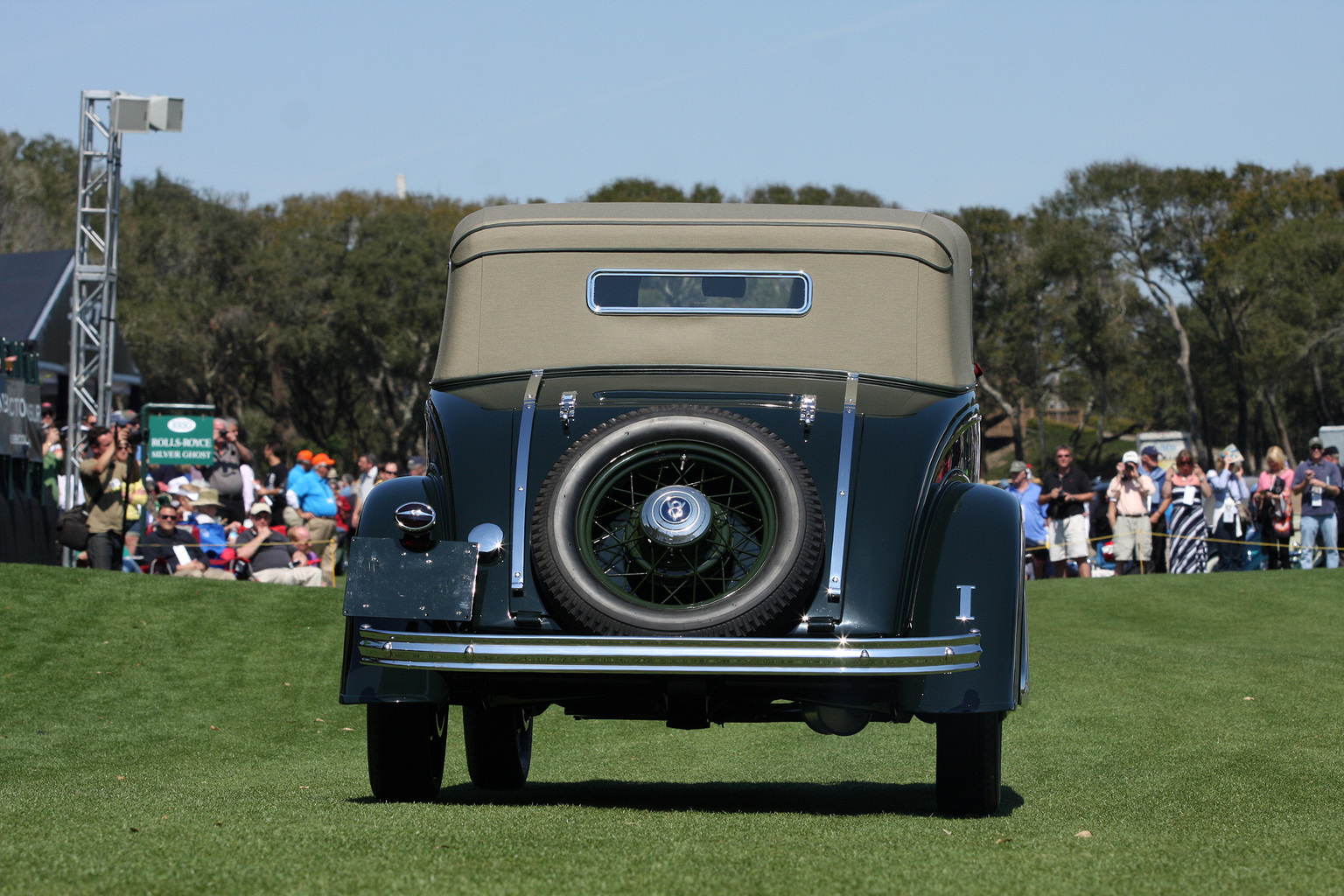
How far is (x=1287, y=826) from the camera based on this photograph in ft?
16.6

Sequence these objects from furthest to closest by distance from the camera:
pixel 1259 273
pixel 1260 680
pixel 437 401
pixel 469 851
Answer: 1. pixel 1259 273
2. pixel 1260 680
3. pixel 437 401
4. pixel 469 851

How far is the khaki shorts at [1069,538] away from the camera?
56.9 feet

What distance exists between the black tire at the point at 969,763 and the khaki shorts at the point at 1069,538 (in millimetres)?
12398

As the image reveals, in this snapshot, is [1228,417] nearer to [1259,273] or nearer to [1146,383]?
[1146,383]

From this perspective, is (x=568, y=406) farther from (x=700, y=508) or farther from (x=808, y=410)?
(x=808, y=410)

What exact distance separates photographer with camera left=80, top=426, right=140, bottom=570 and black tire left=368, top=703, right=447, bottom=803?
27.4 feet

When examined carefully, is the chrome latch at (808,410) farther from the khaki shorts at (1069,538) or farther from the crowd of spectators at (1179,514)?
the khaki shorts at (1069,538)

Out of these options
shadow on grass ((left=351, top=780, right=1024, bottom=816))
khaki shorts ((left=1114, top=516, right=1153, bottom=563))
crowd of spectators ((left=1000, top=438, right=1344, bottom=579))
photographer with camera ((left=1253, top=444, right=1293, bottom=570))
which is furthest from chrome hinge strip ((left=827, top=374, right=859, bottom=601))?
photographer with camera ((left=1253, top=444, right=1293, bottom=570))

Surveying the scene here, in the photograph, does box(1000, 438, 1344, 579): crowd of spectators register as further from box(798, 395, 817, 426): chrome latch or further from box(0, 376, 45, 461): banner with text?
box(798, 395, 817, 426): chrome latch

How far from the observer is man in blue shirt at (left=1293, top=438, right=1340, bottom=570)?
17125mm

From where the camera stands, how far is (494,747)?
6715mm

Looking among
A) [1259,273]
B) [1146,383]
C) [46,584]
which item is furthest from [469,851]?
[1146,383]

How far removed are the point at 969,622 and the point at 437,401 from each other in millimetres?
2194

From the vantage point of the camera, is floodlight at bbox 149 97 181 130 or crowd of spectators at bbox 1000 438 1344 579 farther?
floodlight at bbox 149 97 181 130
